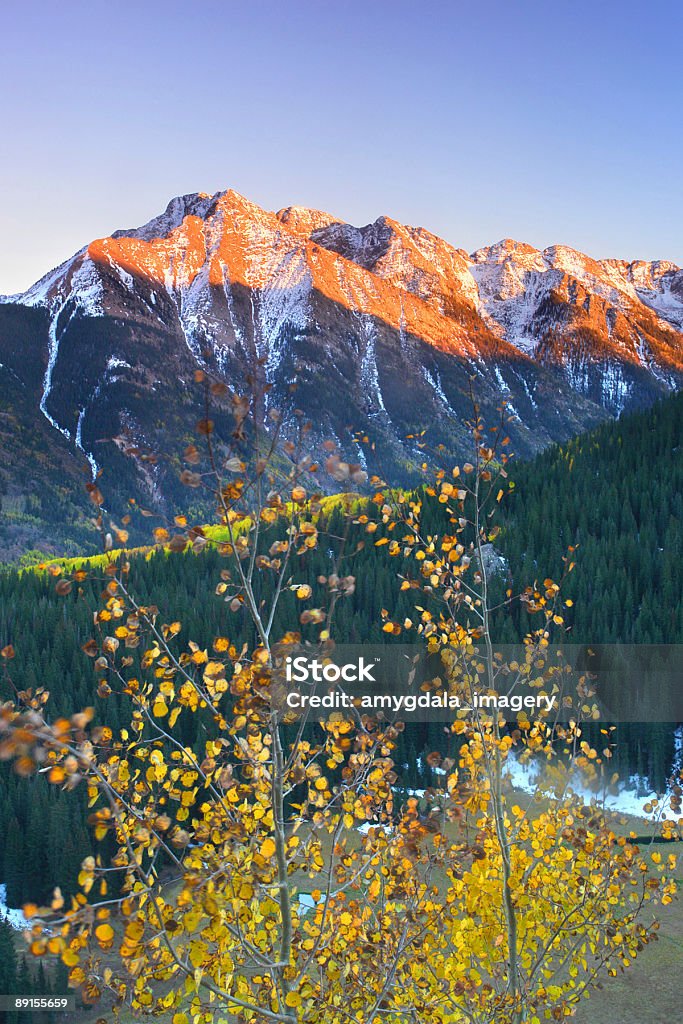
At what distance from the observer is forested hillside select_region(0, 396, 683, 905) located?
213 feet

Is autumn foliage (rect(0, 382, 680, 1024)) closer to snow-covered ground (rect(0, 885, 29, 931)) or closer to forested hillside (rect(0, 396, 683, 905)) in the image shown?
forested hillside (rect(0, 396, 683, 905))

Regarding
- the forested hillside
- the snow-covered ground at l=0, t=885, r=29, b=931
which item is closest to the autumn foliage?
the forested hillside

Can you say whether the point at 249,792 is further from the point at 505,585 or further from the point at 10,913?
the point at 505,585

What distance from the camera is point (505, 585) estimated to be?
4286 inches

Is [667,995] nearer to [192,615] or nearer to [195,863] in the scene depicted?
[195,863]

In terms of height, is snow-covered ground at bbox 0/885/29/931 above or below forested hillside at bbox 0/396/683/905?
below

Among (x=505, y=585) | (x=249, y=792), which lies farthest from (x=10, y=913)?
(x=505, y=585)

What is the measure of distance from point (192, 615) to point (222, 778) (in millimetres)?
98586

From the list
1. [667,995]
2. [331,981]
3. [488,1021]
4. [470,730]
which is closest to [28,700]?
[331,981]

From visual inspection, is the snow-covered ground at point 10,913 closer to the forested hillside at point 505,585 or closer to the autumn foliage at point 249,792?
the forested hillside at point 505,585

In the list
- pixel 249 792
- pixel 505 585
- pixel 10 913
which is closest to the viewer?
pixel 249 792

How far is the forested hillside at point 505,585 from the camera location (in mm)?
64812

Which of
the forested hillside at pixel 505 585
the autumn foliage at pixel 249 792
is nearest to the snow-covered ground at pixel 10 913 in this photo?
the forested hillside at pixel 505 585

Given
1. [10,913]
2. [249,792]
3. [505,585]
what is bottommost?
[10,913]
